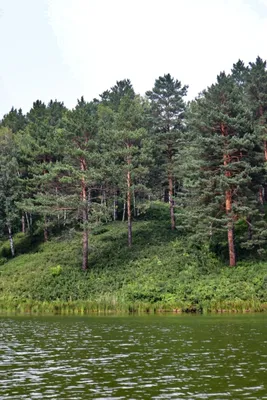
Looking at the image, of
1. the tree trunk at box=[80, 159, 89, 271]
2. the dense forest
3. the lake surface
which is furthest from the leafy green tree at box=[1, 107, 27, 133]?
the lake surface

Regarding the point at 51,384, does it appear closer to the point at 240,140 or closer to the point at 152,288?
the point at 152,288

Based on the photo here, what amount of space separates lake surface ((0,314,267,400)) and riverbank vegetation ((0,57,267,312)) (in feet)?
36.1

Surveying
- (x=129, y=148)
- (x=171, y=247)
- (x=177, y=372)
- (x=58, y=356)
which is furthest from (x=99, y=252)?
(x=177, y=372)

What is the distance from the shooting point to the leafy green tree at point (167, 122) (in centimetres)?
5853

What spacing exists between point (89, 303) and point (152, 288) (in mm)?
5056

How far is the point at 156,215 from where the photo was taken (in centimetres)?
6394

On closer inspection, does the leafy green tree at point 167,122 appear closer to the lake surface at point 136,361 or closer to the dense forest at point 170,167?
the dense forest at point 170,167

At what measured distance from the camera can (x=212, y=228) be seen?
1650 inches

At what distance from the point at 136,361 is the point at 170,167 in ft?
142

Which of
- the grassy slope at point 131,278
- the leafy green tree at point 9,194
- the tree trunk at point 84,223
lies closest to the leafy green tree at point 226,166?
the grassy slope at point 131,278

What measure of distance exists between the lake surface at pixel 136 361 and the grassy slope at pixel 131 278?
8.14m

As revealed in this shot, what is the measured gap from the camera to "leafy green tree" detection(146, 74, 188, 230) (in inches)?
2304

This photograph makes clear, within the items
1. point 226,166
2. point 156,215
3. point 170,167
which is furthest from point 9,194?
point 226,166

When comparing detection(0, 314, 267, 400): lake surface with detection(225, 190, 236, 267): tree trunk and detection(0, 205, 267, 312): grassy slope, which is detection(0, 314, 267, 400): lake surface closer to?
detection(0, 205, 267, 312): grassy slope
